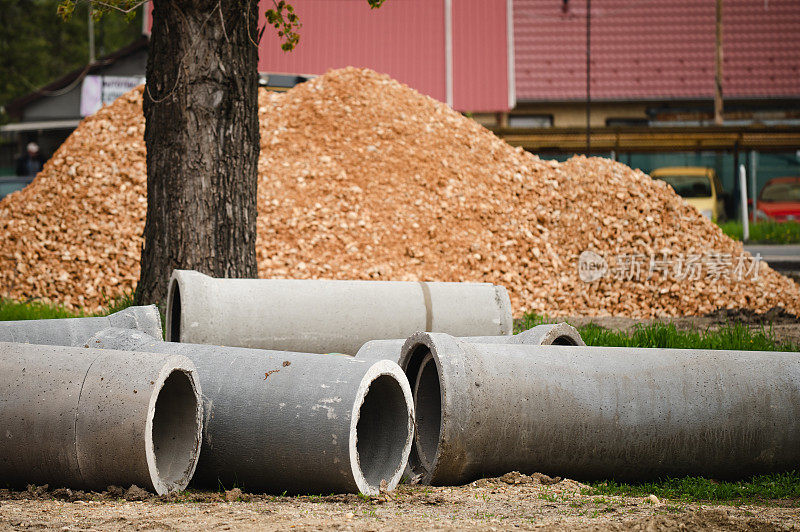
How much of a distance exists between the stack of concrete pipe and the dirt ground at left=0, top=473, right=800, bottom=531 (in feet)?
0.35

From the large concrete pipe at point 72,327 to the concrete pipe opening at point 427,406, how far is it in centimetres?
182

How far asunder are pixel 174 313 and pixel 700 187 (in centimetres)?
1655

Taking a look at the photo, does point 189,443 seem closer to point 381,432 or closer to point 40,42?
point 381,432

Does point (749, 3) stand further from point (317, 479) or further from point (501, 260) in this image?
point (317, 479)

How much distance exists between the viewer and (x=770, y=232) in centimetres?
1780

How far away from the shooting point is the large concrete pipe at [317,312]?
624 centimetres

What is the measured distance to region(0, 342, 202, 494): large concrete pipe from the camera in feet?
13.1

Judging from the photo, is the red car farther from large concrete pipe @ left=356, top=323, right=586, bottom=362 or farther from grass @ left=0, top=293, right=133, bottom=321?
large concrete pipe @ left=356, top=323, right=586, bottom=362

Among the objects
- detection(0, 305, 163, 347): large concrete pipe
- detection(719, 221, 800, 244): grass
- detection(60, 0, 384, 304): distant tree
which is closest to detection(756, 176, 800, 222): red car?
detection(719, 221, 800, 244): grass

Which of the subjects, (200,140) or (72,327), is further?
(200,140)

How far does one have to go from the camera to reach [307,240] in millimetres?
10656

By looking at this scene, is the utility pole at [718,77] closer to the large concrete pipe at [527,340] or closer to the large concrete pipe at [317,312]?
the large concrete pipe at [317,312]

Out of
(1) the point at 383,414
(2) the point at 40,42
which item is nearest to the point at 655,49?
(1) the point at 383,414

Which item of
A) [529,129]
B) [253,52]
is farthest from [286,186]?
[529,129]
